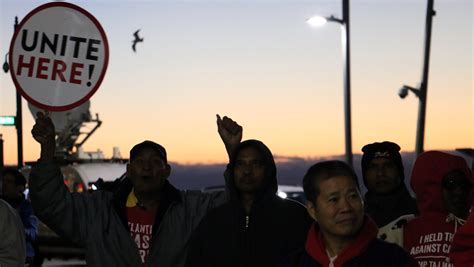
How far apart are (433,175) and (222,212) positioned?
1210mm

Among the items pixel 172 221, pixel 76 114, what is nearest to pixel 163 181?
pixel 172 221

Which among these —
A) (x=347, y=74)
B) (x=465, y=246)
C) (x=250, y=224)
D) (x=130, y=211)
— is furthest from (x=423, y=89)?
(x=465, y=246)

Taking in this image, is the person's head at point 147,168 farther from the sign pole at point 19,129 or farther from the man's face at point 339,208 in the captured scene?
the sign pole at point 19,129

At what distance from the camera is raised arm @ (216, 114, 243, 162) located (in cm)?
665

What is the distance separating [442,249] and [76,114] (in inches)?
740

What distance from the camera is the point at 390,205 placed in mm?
7113

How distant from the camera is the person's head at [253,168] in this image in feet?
19.8

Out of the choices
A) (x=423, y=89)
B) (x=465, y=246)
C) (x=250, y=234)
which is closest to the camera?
(x=465, y=246)

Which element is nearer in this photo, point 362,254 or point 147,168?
point 362,254

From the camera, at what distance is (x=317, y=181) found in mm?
4594

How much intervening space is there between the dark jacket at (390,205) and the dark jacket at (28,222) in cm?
384

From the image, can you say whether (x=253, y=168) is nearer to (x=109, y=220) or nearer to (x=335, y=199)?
(x=109, y=220)

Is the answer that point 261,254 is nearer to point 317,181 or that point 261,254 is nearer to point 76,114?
point 317,181

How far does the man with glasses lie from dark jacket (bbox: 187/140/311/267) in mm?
650
